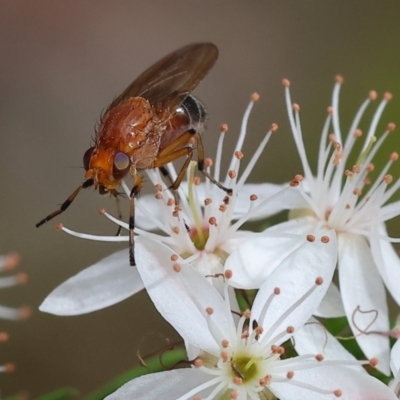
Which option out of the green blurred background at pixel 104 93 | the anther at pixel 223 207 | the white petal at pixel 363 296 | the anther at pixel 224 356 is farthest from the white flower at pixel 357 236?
the green blurred background at pixel 104 93

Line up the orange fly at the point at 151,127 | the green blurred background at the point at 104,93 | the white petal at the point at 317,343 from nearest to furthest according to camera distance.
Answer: the white petal at the point at 317,343 < the orange fly at the point at 151,127 < the green blurred background at the point at 104,93

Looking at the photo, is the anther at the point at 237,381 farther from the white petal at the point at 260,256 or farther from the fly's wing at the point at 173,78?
the fly's wing at the point at 173,78

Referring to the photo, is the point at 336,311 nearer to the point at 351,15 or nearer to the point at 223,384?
the point at 223,384

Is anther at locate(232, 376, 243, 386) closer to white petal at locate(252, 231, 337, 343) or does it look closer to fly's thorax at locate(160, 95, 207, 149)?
white petal at locate(252, 231, 337, 343)

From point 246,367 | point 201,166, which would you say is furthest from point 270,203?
point 246,367

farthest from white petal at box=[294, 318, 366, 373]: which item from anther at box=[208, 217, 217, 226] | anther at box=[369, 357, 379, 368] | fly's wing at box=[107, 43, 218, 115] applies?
fly's wing at box=[107, 43, 218, 115]

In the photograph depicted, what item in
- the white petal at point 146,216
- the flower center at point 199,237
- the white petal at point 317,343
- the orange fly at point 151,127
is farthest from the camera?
Answer: the white petal at point 146,216

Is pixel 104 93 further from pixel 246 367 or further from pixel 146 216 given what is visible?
pixel 246 367

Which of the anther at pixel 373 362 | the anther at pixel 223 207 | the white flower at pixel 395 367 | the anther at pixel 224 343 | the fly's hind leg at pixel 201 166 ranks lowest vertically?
the white flower at pixel 395 367

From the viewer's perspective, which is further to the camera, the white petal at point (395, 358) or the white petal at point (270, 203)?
the white petal at point (270, 203)
